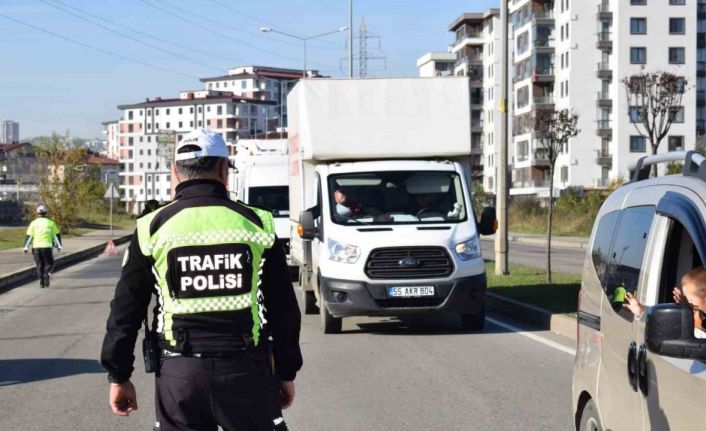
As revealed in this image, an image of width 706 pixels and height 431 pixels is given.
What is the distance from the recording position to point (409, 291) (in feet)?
47.4

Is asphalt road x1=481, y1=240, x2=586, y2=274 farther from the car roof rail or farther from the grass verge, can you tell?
the car roof rail

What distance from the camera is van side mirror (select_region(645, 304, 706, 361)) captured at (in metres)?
3.85

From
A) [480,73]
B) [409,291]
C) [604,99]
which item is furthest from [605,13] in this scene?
[409,291]

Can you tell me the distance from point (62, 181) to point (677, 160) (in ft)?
193

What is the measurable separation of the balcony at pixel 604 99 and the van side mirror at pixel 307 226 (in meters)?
80.1

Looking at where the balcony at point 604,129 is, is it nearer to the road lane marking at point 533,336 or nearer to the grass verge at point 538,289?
the grass verge at point 538,289

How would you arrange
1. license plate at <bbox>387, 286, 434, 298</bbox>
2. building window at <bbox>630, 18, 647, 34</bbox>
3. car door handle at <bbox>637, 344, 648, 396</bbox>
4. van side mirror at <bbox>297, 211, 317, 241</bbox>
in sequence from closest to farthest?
car door handle at <bbox>637, 344, 648, 396</bbox>, license plate at <bbox>387, 286, 434, 298</bbox>, van side mirror at <bbox>297, 211, 317, 241</bbox>, building window at <bbox>630, 18, 647, 34</bbox>

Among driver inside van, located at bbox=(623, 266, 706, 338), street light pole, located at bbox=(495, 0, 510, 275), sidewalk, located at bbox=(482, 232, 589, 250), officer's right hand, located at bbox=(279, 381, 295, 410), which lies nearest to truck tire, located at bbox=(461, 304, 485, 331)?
street light pole, located at bbox=(495, 0, 510, 275)

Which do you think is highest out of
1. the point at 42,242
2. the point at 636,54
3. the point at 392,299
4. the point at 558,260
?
the point at 636,54

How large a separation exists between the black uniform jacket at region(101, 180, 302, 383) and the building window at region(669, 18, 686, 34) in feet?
297

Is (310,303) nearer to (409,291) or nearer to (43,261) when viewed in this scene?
(409,291)

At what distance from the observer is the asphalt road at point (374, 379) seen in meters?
9.01

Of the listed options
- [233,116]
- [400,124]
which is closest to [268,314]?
[400,124]

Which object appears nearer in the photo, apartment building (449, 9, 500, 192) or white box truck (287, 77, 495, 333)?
white box truck (287, 77, 495, 333)
